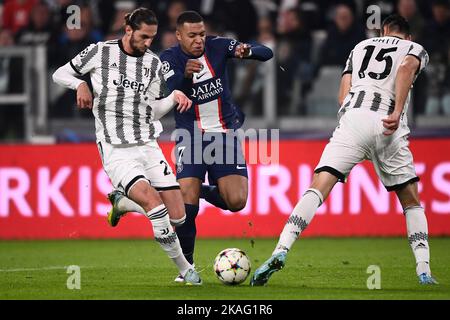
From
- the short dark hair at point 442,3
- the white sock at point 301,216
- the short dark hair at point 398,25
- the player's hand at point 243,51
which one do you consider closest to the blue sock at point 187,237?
the white sock at point 301,216

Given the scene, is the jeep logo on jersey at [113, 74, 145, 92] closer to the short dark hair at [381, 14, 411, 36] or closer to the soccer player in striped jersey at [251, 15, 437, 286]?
the soccer player in striped jersey at [251, 15, 437, 286]

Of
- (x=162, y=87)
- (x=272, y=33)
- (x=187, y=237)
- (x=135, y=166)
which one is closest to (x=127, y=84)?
(x=162, y=87)

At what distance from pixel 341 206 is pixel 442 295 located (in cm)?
577

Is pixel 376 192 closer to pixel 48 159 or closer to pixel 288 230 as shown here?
pixel 48 159

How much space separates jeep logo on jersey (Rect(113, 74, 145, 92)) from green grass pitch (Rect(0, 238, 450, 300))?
5.00 ft

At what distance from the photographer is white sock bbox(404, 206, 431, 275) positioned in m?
8.17

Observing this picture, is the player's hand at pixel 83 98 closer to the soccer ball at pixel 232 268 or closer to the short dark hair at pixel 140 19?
the short dark hair at pixel 140 19

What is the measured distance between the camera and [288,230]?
26.0ft

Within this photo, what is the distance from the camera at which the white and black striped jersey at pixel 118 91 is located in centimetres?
829

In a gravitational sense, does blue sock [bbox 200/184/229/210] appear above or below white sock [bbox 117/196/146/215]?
above

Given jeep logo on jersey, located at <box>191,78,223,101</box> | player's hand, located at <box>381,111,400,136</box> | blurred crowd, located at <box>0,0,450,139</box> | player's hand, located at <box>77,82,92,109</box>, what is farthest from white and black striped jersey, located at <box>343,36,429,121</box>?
blurred crowd, located at <box>0,0,450,139</box>

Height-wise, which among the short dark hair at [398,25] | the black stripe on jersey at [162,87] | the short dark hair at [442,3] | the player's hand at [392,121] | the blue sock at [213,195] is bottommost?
the blue sock at [213,195]
